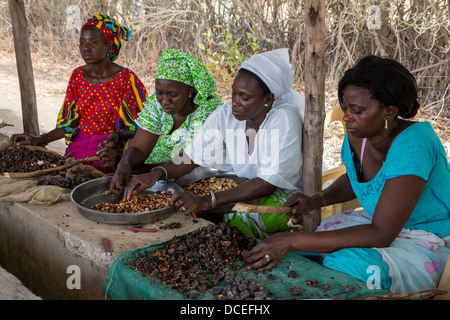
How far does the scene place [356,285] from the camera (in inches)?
76.7

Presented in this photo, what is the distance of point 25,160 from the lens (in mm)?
3629

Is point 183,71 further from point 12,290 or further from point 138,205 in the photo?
point 12,290

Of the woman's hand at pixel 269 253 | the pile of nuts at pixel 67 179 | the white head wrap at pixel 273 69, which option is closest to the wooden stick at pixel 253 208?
the woman's hand at pixel 269 253

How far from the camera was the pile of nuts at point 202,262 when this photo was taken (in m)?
1.86

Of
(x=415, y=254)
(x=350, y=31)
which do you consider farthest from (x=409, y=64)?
(x=415, y=254)

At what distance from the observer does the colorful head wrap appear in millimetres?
3900

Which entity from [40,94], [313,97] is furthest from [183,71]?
[40,94]

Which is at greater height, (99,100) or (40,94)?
(99,100)

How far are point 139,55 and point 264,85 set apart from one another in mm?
6982

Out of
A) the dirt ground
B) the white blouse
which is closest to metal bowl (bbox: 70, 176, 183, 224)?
the white blouse

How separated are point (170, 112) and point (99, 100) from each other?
111 centimetres

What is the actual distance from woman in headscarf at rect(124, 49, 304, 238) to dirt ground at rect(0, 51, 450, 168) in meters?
2.50

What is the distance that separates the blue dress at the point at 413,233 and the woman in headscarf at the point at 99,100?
2395 millimetres
